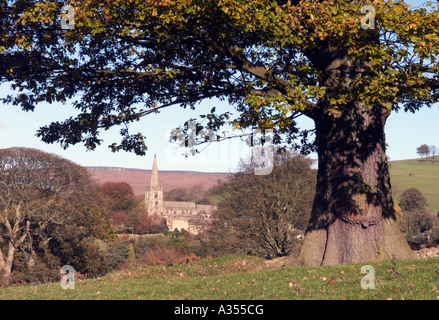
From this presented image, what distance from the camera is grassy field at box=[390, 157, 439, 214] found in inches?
4385

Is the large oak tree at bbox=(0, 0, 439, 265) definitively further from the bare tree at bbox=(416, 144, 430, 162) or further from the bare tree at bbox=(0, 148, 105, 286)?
the bare tree at bbox=(416, 144, 430, 162)

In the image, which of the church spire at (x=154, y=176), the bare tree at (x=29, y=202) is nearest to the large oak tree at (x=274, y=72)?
the bare tree at (x=29, y=202)

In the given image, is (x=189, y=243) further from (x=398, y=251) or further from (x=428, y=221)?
(x=398, y=251)

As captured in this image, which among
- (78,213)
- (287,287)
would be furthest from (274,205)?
(287,287)

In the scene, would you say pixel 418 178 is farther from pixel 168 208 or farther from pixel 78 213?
pixel 78 213

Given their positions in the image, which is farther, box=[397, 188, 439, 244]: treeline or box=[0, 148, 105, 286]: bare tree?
box=[397, 188, 439, 244]: treeline

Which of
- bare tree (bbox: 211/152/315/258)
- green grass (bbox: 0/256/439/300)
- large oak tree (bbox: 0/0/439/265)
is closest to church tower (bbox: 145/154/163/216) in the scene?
bare tree (bbox: 211/152/315/258)

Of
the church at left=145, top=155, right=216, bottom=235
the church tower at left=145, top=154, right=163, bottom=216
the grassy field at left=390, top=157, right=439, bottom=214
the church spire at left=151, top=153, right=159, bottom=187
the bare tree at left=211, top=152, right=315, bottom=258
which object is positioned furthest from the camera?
the church spire at left=151, top=153, right=159, bottom=187

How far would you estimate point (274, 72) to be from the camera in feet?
47.4

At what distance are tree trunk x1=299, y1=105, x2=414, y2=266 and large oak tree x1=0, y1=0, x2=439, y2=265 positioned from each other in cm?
3

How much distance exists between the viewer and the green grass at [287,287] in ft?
28.7

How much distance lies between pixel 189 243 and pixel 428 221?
51.7 m

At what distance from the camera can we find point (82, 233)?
39.3m

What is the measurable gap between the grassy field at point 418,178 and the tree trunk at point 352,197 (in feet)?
311
